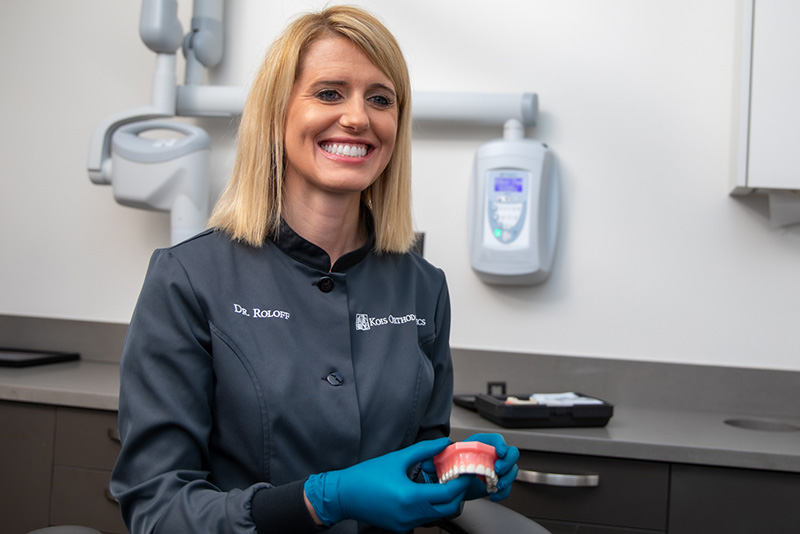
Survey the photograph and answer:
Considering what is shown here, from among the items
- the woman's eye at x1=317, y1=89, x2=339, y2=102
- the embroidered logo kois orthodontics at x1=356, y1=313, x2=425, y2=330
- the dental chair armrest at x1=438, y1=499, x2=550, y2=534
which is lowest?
the dental chair armrest at x1=438, y1=499, x2=550, y2=534

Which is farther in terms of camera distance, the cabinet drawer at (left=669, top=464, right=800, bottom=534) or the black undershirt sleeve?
the cabinet drawer at (left=669, top=464, right=800, bottom=534)

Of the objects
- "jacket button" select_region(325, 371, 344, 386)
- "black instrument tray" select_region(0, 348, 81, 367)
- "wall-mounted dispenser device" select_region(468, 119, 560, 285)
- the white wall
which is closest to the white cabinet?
the white wall

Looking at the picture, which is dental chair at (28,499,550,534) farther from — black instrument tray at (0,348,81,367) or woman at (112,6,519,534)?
black instrument tray at (0,348,81,367)

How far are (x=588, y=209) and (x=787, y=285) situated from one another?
58 cm

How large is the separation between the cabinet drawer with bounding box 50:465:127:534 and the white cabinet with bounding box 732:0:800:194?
5.86ft

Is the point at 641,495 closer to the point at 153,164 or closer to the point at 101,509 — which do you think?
the point at 101,509

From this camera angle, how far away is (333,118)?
112 cm

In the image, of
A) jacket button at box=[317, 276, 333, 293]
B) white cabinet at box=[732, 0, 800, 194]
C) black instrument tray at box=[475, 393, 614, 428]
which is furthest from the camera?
white cabinet at box=[732, 0, 800, 194]

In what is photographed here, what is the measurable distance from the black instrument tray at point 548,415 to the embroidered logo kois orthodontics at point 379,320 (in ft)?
1.81

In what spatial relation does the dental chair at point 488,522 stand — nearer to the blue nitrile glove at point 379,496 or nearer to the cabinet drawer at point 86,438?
the blue nitrile glove at point 379,496

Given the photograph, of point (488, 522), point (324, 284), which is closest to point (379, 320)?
point (324, 284)

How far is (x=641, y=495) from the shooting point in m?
1.59

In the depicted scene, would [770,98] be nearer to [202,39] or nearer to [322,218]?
[322,218]

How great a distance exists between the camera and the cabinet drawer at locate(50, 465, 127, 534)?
1831mm
